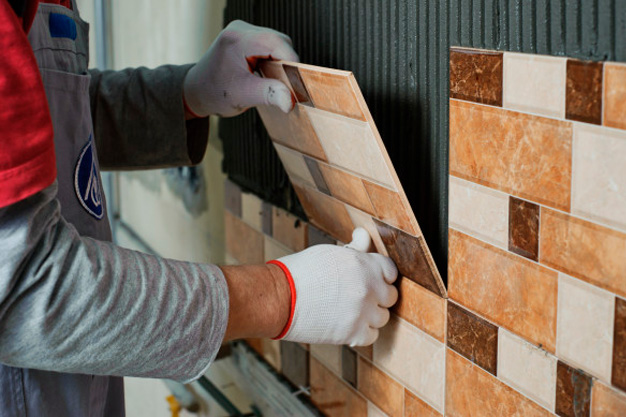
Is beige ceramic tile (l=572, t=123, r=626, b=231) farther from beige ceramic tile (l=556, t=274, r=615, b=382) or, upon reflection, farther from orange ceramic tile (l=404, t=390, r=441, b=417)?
orange ceramic tile (l=404, t=390, r=441, b=417)

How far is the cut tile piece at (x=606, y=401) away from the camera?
715 millimetres

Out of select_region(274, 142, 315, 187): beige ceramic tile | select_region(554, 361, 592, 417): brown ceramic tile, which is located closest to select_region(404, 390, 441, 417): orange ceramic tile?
select_region(554, 361, 592, 417): brown ceramic tile

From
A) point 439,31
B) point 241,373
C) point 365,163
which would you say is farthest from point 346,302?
point 241,373

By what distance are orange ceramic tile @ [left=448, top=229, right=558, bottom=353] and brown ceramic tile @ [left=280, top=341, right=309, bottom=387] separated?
1.85 ft

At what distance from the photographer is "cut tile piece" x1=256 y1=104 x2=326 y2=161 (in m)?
1.09

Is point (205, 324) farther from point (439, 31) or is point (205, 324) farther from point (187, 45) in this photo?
point (187, 45)

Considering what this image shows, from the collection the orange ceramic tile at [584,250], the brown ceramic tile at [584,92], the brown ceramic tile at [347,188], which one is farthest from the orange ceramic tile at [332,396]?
the brown ceramic tile at [584,92]

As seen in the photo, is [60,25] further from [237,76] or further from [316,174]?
[316,174]

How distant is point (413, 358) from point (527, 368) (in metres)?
0.25

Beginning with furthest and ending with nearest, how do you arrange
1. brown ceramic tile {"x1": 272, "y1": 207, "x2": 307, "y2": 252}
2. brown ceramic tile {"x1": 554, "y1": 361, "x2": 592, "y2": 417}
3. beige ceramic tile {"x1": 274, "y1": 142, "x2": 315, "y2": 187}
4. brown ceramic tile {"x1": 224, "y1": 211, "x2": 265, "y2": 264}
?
brown ceramic tile {"x1": 224, "y1": 211, "x2": 265, "y2": 264} → brown ceramic tile {"x1": 272, "y1": 207, "x2": 307, "y2": 252} → beige ceramic tile {"x1": 274, "y1": 142, "x2": 315, "y2": 187} → brown ceramic tile {"x1": 554, "y1": 361, "x2": 592, "y2": 417}

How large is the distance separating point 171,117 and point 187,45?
0.56m

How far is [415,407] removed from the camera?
1080 millimetres

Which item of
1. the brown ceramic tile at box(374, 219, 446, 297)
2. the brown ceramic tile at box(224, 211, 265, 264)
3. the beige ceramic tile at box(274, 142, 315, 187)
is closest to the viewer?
the brown ceramic tile at box(374, 219, 446, 297)

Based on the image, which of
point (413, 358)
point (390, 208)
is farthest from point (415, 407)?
point (390, 208)
